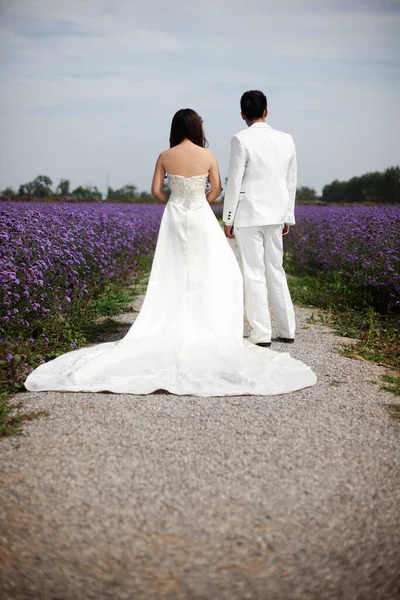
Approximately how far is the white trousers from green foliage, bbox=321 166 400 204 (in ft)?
59.8

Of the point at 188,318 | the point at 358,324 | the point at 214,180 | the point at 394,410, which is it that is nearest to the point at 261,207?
the point at 214,180

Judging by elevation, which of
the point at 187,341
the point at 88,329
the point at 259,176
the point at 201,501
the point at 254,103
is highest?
the point at 254,103

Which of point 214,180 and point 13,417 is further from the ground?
point 214,180

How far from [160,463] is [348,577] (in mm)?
1068

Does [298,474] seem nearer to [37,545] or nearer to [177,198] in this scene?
[37,545]

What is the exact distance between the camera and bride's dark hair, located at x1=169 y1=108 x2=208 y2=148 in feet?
14.6

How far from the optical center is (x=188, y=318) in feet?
15.2

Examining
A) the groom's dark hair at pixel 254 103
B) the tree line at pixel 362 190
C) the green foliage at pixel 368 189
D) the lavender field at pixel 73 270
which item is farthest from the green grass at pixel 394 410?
the tree line at pixel 362 190

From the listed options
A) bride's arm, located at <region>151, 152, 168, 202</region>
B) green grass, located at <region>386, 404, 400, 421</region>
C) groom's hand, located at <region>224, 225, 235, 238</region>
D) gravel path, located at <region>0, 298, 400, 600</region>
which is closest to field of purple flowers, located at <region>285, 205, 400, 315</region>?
groom's hand, located at <region>224, 225, 235, 238</region>

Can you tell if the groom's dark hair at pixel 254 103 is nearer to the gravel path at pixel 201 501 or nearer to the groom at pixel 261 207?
the groom at pixel 261 207

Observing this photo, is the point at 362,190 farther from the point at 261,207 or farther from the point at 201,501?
the point at 201,501

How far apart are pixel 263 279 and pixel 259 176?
3.21 feet

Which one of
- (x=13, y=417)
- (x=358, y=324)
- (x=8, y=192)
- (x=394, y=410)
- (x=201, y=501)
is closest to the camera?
(x=201, y=501)

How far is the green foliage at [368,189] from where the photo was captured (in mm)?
26794
